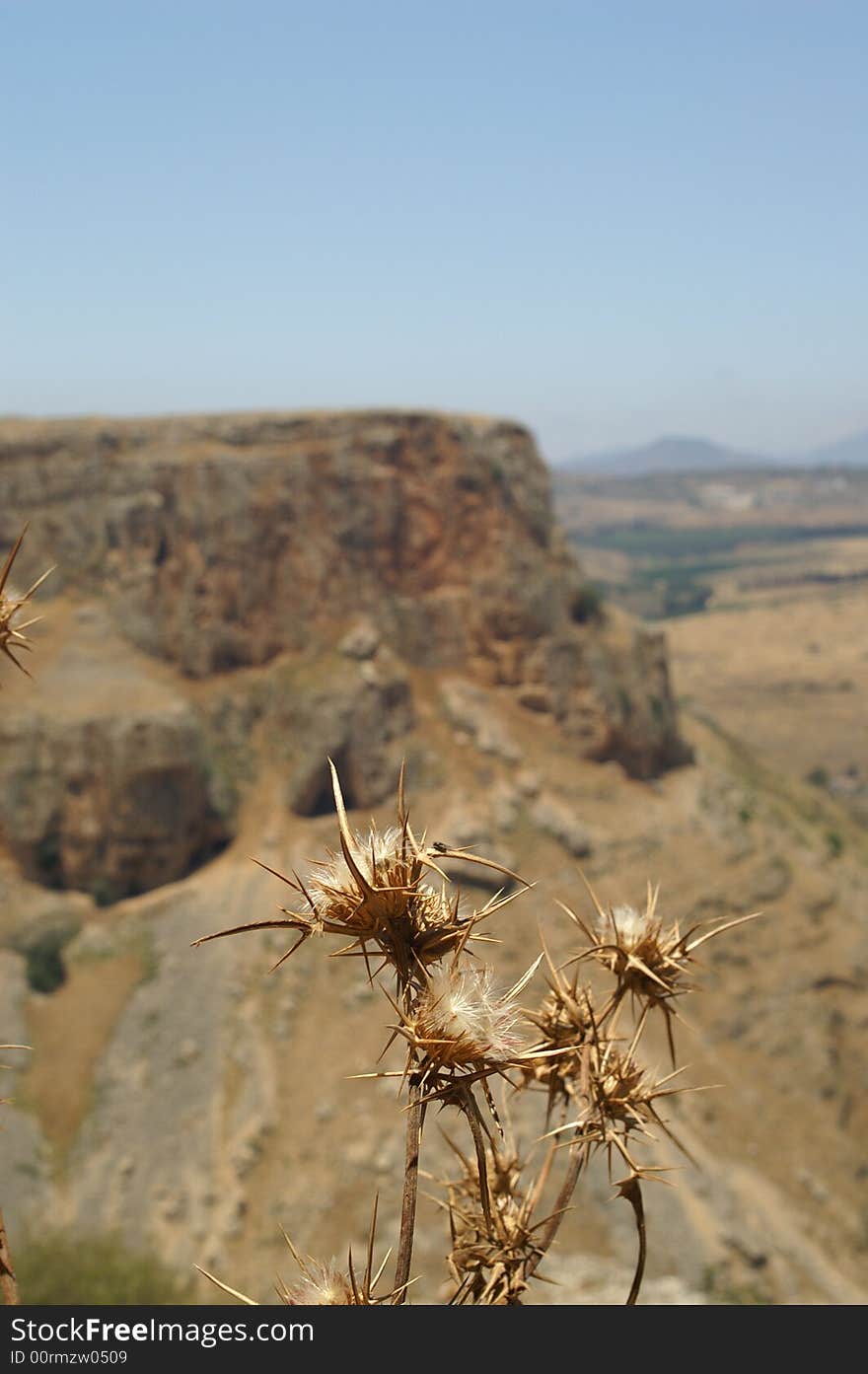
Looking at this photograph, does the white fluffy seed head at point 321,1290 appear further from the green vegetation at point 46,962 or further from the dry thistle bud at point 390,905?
the green vegetation at point 46,962

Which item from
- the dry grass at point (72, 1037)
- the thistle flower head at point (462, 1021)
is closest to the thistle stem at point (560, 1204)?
the thistle flower head at point (462, 1021)

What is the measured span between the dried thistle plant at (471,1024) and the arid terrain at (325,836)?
98.5 ft

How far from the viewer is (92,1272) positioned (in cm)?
3428

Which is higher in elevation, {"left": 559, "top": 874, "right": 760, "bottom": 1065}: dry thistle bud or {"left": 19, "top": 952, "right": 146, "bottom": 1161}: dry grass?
{"left": 559, "top": 874, "right": 760, "bottom": 1065}: dry thistle bud

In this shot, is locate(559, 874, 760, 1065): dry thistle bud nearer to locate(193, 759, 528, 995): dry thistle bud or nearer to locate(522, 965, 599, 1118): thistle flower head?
locate(522, 965, 599, 1118): thistle flower head

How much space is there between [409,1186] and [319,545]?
2076 inches

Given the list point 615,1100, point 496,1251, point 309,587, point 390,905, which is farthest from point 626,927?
point 309,587

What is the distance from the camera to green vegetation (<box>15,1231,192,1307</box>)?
33031 millimetres

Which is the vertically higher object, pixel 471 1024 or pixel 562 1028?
pixel 471 1024

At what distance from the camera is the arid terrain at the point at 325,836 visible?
→ 37719 millimetres

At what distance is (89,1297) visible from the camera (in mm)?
32438

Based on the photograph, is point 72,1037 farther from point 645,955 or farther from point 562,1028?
point 645,955

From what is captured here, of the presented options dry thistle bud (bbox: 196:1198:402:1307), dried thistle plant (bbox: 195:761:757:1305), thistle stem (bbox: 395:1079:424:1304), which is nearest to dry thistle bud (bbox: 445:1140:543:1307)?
dried thistle plant (bbox: 195:761:757:1305)
